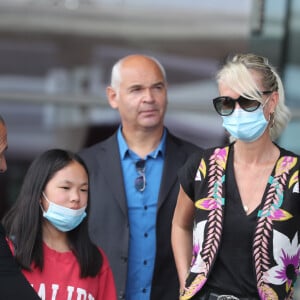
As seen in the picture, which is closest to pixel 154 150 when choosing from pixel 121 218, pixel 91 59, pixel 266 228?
pixel 121 218

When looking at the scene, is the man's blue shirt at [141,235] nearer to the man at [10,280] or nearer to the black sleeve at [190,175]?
the black sleeve at [190,175]

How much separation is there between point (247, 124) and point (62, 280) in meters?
1.00

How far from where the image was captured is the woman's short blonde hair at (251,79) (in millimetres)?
3533

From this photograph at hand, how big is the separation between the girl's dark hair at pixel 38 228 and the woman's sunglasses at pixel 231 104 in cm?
71

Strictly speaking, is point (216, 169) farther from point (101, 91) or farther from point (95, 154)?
point (101, 91)

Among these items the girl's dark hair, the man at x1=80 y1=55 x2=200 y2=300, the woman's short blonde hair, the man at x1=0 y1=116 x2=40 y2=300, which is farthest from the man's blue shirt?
the man at x1=0 y1=116 x2=40 y2=300

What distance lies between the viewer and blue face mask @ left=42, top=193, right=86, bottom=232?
12.2ft

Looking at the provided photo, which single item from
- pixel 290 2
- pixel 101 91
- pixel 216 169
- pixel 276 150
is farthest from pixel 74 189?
pixel 101 91

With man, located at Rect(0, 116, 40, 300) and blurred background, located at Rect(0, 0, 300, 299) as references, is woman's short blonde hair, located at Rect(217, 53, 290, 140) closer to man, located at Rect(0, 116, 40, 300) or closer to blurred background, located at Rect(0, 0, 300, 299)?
man, located at Rect(0, 116, 40, 300)

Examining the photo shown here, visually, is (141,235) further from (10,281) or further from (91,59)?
(91,59)

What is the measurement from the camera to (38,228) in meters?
3.80

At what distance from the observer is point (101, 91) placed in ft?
27.3

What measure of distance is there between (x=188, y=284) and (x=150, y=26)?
16.3 feet

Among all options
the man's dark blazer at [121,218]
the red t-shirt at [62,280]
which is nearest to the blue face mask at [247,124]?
the red t-shirt at [62,280]
